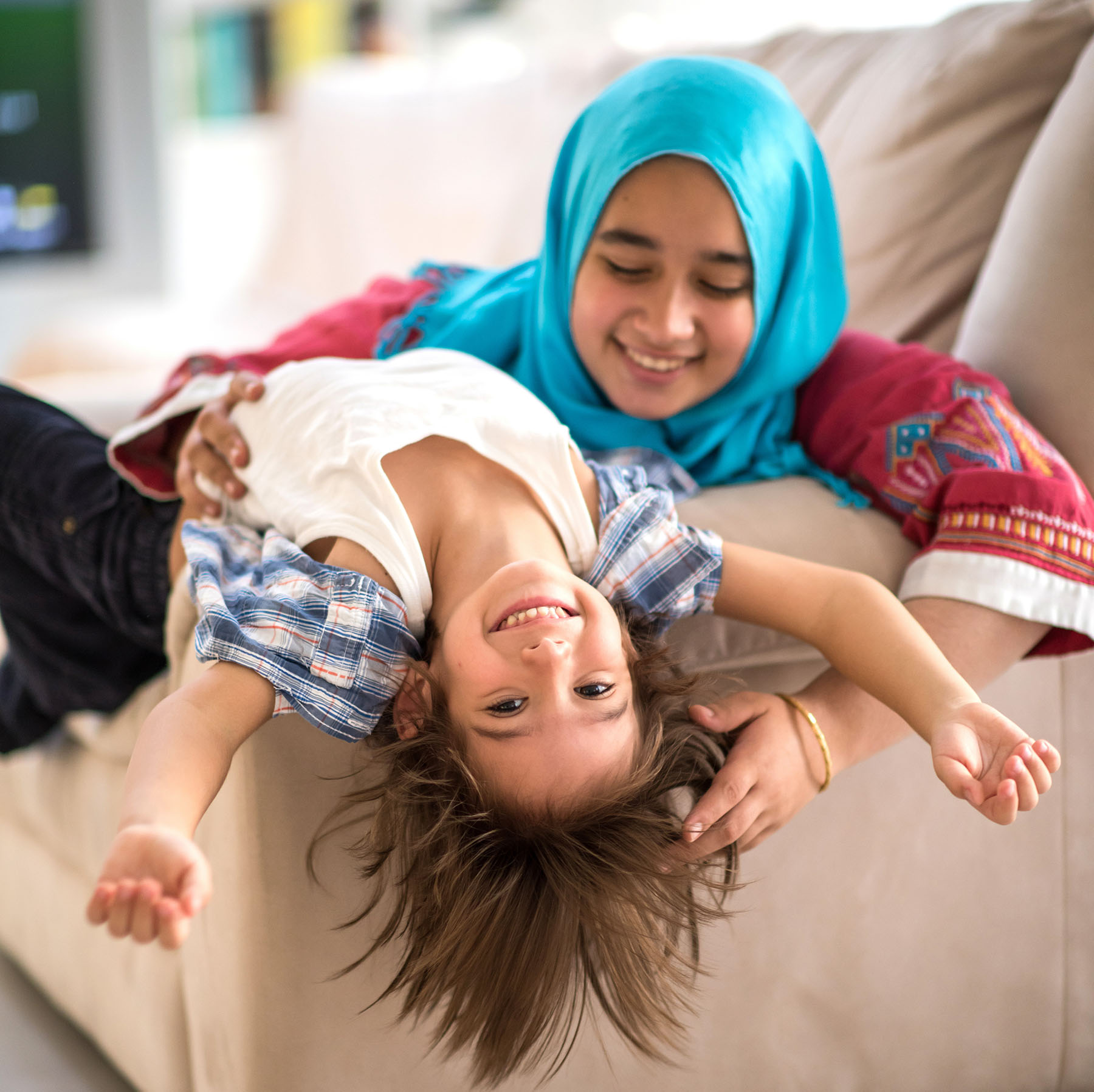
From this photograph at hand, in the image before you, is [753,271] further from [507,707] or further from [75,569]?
[75,569]

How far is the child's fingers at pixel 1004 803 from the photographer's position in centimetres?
73

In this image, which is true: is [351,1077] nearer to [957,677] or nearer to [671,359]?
[957,677]

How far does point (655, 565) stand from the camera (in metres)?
0.90

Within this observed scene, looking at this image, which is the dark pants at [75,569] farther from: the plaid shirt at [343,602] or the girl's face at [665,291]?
the girl's face at [665,291]

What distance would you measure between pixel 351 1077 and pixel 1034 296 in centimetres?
91

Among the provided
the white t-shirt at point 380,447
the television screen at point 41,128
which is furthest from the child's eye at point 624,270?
the television screen at point 41,128

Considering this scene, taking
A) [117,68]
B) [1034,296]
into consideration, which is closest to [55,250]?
[117,68]

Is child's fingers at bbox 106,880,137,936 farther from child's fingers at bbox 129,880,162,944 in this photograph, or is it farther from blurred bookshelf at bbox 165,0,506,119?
blurred bookshelf at bbox 165,0,506,119

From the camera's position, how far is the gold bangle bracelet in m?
0.91

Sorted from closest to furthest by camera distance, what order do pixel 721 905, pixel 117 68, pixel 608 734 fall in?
pixel 608 734
pixel 721 905
pixel 117 68

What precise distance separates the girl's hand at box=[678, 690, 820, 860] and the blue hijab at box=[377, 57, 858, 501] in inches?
10.5

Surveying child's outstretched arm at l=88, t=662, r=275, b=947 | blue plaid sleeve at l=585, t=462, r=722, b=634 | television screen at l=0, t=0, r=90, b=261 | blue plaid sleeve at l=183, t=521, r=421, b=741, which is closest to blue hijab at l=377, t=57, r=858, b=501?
blue plaid sleeve at l=585, t=462, r=722, b=634

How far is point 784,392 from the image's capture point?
1.24 m

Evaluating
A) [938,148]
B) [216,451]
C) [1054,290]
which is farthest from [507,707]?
[938,148]
